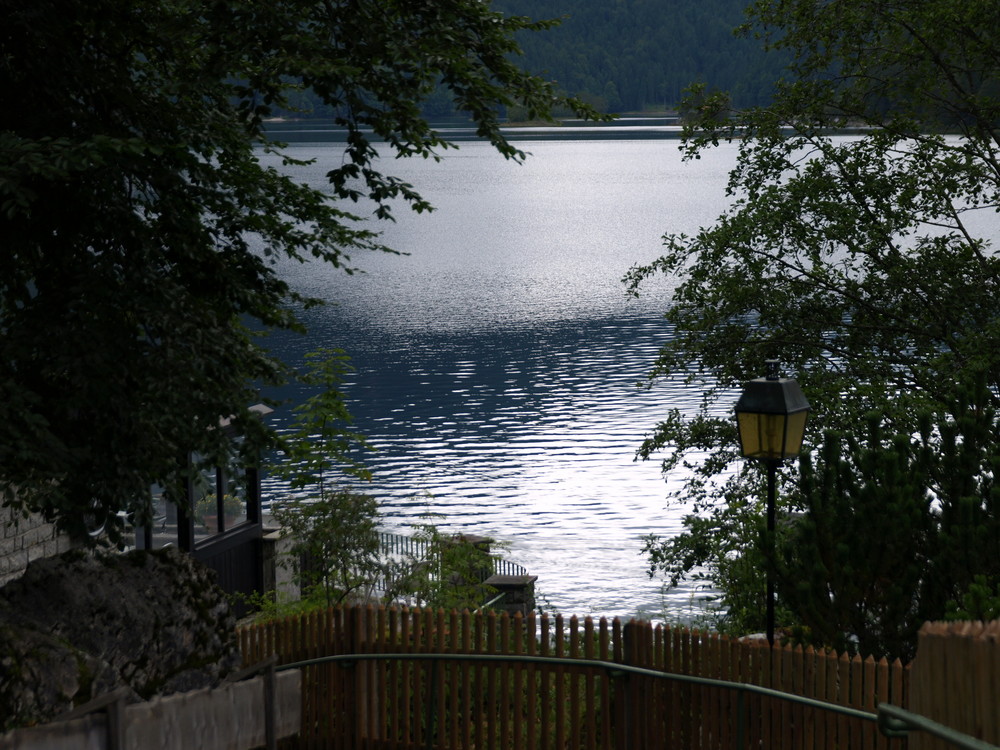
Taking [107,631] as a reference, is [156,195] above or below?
above

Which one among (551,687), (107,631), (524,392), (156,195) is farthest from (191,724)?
(524,392)

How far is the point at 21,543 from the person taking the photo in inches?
602

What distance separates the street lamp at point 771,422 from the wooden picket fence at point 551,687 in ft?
4.51

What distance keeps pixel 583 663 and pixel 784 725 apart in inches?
62.0

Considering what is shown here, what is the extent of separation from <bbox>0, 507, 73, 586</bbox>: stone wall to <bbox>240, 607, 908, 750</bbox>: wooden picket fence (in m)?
4.68

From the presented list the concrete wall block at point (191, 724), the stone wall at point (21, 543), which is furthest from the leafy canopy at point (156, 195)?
the stone wall at point (21, 543)

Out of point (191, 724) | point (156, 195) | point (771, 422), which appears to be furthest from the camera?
point (156, 195)

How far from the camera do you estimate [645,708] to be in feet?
30.5

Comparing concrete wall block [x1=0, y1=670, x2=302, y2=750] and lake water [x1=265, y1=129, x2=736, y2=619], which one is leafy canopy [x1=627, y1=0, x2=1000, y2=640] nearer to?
lake water [x1=265, y1=129, x2=736, y2=619]

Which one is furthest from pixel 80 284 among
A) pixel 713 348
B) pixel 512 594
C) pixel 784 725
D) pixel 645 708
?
pixel 512 594

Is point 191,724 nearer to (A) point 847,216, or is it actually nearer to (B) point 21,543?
(B) point 21,543

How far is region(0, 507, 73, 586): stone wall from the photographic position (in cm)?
1479

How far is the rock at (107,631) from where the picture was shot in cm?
698

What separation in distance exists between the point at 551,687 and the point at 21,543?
28.5 feet
